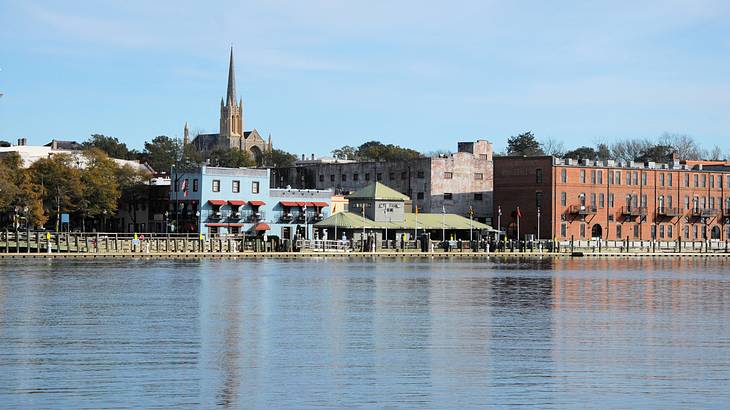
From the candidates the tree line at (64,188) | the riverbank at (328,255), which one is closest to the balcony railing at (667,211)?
the riverbank at (328,255)

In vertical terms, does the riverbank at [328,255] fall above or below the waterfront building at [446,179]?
below

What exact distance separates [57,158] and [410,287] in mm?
75057

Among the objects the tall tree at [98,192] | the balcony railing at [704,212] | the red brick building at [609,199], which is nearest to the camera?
the tall tree at [98,192]

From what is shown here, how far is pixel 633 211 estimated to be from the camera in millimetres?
149125

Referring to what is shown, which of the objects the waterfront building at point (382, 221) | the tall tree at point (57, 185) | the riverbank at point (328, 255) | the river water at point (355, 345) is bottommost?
the river water at point (355, 345)

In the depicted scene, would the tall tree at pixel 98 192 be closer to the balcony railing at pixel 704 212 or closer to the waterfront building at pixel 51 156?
the waterfront building at pixel 51 156

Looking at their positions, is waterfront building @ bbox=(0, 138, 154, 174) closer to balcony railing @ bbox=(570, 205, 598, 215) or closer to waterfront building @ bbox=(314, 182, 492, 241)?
waterfront building @ bbox=(314, 182, 492, 241)

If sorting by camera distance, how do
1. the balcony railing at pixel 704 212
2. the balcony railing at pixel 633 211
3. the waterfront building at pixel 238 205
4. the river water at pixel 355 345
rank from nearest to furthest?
the river water at pixel 355 345, the waterfront building at pixel 238 205, the balcony railing at pixel 633 211, the balcony railing at pixel 704 212

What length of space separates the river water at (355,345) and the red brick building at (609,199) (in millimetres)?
72450

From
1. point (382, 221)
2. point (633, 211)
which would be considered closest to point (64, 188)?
point (382, 221)

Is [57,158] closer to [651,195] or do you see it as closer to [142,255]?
[142,255]

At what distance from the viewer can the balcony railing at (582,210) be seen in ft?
473

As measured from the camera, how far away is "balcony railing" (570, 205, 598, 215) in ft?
473

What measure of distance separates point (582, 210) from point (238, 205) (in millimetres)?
42726
